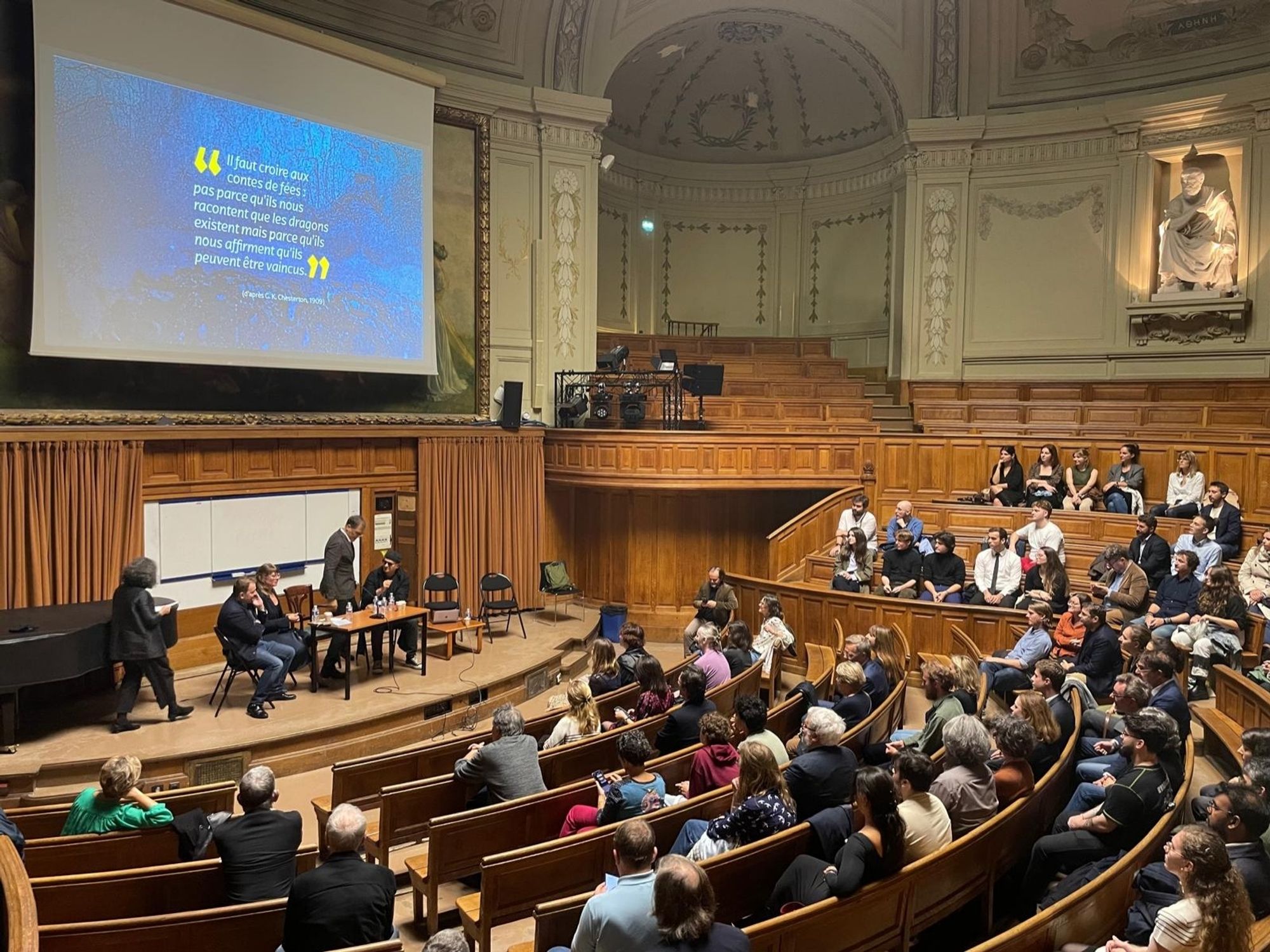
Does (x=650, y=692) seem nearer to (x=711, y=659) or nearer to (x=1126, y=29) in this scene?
(x=711, y=659)

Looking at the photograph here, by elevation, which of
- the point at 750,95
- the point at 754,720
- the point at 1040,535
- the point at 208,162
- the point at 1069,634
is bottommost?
the point at 1069,634

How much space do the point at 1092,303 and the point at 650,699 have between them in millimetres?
10902

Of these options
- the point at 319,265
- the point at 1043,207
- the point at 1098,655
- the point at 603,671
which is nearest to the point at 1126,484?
the point at 1098,655

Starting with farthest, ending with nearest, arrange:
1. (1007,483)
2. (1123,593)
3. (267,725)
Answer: (1007,483) < (1123,593) < (267,725)

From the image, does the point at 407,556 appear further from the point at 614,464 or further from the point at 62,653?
the point at 62,653

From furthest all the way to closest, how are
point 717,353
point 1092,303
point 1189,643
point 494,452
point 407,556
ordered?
point 717,353, point 1092,303, point 494,452, point 407,556, point 1189,643

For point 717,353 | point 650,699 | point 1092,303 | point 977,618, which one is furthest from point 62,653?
point 1092,303

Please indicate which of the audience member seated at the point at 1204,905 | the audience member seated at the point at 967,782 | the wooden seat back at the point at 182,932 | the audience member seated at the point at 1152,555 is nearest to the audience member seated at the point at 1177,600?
the audience member seated at the point at 1152,555

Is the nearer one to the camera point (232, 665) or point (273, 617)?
point (232, 665)

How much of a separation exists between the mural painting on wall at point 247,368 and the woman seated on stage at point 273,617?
8.08ft

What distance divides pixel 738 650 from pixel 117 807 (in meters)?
4.51

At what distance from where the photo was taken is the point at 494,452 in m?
11.7

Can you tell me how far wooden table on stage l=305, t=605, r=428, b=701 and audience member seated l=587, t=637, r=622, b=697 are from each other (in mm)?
2227

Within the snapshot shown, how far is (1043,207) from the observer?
43.8ft
